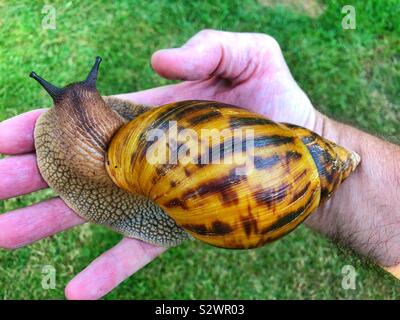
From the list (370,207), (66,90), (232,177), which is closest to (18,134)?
(66,90)

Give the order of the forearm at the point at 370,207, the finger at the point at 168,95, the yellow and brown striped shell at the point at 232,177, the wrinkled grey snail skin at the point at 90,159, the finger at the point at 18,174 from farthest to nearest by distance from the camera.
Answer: the finger at the point at 168,95, the forearm at the point at 370,207, the finger at the point at 18,174, the wrinkled grey snail skin at the point at 90,159, the yellow and brown striped shell at the point at 232,177

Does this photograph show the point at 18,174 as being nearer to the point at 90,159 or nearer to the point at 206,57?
the point at 90,159

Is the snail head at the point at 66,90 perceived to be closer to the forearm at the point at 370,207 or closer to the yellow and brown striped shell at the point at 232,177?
the yellow and brown striped shell at the point at 232,177

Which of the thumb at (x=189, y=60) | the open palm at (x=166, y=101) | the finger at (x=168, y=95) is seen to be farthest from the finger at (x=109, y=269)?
the thumb at (x=189, y=60)

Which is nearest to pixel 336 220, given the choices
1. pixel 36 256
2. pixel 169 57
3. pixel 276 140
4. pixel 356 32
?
pixel 276 140

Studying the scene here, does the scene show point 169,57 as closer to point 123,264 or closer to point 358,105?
point 123,264

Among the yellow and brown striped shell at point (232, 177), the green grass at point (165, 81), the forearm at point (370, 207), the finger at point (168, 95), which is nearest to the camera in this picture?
the yellow and brown striped shell at point (232, 177)
